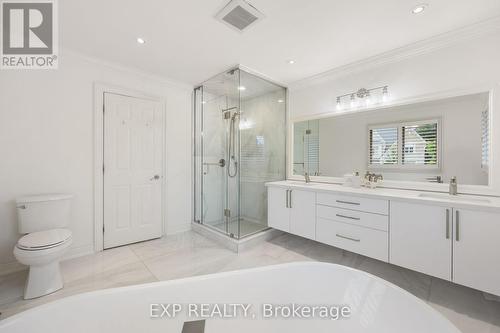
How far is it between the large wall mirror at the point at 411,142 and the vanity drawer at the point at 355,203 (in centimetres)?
56

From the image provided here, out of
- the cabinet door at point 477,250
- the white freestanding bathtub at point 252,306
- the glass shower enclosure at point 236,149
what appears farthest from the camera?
the glass shower enclosure at point 236,149

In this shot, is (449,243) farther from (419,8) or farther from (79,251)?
(79,251)

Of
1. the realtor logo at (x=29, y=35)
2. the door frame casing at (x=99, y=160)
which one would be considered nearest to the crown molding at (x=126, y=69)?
the realtor logo at (x=29, y=35)

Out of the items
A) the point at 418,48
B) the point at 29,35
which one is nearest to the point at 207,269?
the point at 29,35

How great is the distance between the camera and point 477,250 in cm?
153

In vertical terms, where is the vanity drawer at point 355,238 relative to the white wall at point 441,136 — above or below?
below

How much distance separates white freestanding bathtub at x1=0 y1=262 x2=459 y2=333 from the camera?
2.82ft

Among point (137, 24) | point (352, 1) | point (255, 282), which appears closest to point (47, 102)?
point (137, 24)

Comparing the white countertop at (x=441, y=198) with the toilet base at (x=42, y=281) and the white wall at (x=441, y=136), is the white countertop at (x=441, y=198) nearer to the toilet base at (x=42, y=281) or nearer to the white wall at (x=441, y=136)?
the white wall at (x=441, y=136)

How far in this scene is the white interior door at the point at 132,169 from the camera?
8.72ft

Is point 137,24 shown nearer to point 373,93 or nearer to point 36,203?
point 36,203

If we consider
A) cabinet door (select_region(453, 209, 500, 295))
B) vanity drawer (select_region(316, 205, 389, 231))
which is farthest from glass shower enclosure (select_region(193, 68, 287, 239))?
cabinet door (select_region(453, 209, 500, 295))

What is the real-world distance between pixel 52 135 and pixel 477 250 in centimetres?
407

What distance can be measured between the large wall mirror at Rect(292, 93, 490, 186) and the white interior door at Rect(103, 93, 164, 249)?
232 centimetres
